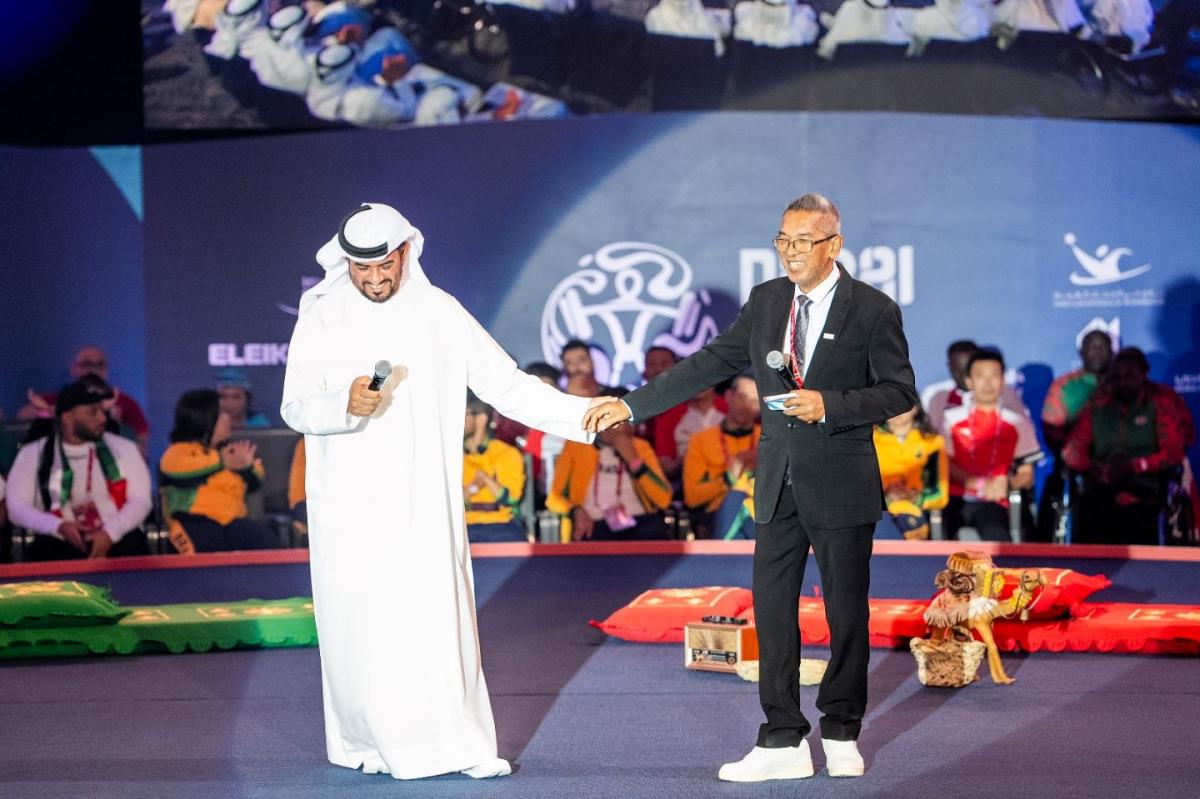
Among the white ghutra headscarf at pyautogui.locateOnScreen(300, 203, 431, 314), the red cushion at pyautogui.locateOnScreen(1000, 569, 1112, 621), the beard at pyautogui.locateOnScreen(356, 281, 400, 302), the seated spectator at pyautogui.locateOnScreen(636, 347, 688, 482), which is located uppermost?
the white ghutra headscarf at pyautogui.locateOnScreen(300, 203, 431, 314)

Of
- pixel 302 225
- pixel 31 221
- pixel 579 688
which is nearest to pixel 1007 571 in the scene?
pixel 579 688

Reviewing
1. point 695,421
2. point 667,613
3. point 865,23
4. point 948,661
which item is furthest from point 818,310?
point 865,23

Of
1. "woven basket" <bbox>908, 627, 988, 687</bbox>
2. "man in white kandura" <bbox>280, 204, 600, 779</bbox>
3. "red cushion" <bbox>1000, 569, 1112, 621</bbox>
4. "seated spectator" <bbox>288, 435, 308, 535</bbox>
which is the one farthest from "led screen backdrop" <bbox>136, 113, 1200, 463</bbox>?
"man in white kandura" <bbox>280, 204, 600, 779</bbox>

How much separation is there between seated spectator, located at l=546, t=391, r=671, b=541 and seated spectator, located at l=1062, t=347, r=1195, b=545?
89.6 inches

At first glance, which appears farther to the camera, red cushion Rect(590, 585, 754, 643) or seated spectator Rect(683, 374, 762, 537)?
seated spectator Rect(683, 374, 762, 537)

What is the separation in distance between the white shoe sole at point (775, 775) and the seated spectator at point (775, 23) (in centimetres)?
614

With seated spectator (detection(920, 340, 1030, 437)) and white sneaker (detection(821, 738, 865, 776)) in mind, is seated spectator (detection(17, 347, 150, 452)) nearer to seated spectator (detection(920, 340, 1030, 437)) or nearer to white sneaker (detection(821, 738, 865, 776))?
seated spectator (detection(920, 340, 1030, 437))

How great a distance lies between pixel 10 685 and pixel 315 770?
1.74 metres

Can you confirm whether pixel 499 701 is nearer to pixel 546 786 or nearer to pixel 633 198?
pixel 546 786

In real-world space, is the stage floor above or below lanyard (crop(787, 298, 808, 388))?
below

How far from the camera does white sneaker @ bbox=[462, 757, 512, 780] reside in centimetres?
432

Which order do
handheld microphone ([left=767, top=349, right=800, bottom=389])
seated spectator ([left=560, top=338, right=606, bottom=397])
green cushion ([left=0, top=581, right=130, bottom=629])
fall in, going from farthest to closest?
seated spectator ([left=560, top=338, right=606, bottom=397]) → green cushion ([left=0, top=581, right=130, bottom=629]) → handheld microphone ([left=767, top=349, right=800, bottom=389])

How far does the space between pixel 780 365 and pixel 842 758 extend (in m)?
1.07

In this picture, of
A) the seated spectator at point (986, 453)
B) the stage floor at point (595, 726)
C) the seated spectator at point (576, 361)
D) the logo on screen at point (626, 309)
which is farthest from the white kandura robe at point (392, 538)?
the logo on screen at point (626, 309)
